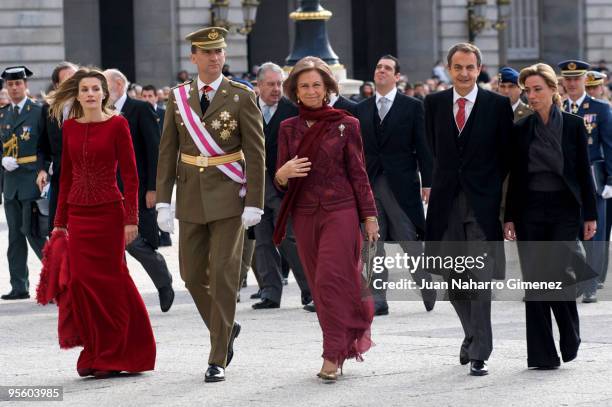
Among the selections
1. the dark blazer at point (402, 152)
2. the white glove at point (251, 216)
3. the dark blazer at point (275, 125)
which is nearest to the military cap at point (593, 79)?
the dark blazer at point (402, 152)

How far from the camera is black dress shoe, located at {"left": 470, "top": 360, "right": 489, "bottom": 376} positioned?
9188mm

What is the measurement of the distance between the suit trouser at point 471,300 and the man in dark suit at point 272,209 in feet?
11.0

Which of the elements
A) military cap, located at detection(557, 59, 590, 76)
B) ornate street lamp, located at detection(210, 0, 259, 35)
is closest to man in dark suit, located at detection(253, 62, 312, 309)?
military cap, located at detection(557, 59, 590, 76)

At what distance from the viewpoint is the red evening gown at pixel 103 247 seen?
31.2 ft

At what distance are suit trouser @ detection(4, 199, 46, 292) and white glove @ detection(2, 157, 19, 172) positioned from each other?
0.26 meters

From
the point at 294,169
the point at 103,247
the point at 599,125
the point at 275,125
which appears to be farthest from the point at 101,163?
the point at 599,125

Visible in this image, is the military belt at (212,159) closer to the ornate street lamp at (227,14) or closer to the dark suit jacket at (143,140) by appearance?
the dark suit jacket at (143,140)

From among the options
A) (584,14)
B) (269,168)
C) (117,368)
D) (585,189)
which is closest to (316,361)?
(117,368)

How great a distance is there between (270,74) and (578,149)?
12.9 feet

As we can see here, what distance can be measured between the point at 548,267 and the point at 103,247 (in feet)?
8.23

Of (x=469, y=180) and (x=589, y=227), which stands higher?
(x=469, y=180)

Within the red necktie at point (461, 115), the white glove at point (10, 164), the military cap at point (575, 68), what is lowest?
the white glove at point (10, 164)

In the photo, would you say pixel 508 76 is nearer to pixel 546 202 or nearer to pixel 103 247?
pixel 546 202

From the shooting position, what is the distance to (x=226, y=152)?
9.53 m
